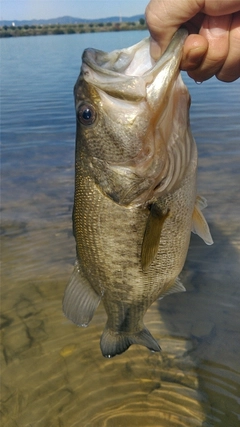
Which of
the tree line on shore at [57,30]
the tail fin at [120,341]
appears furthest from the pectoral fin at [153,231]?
the tree line on shore at [57,30]

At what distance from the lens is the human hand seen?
2.11m

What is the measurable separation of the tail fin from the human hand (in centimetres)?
169

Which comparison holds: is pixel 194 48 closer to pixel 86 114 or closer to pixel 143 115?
pixel 143 115

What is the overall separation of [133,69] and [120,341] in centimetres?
175

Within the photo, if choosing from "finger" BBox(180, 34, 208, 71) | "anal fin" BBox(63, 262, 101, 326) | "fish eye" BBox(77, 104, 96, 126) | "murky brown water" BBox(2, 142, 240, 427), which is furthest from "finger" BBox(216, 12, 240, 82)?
"murky brown water" BBox(2, 142, 240, 427)

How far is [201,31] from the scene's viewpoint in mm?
2260

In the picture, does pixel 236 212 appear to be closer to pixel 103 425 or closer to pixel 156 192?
pixel 103 425

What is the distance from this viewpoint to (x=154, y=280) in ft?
8.67

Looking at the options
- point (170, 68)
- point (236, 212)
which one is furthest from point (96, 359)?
point (236, 212)

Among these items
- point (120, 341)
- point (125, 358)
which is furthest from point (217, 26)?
point (125, 358)

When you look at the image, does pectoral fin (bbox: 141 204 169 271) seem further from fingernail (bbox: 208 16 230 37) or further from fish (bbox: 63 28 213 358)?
fingernail (bbox: 208 16 230 37)

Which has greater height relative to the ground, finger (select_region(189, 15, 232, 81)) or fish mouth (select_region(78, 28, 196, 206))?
finger (select_region(189, 15, 232, 81))

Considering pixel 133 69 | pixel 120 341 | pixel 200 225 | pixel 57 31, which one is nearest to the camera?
pixel 133 69

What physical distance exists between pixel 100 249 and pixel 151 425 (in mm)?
1926
